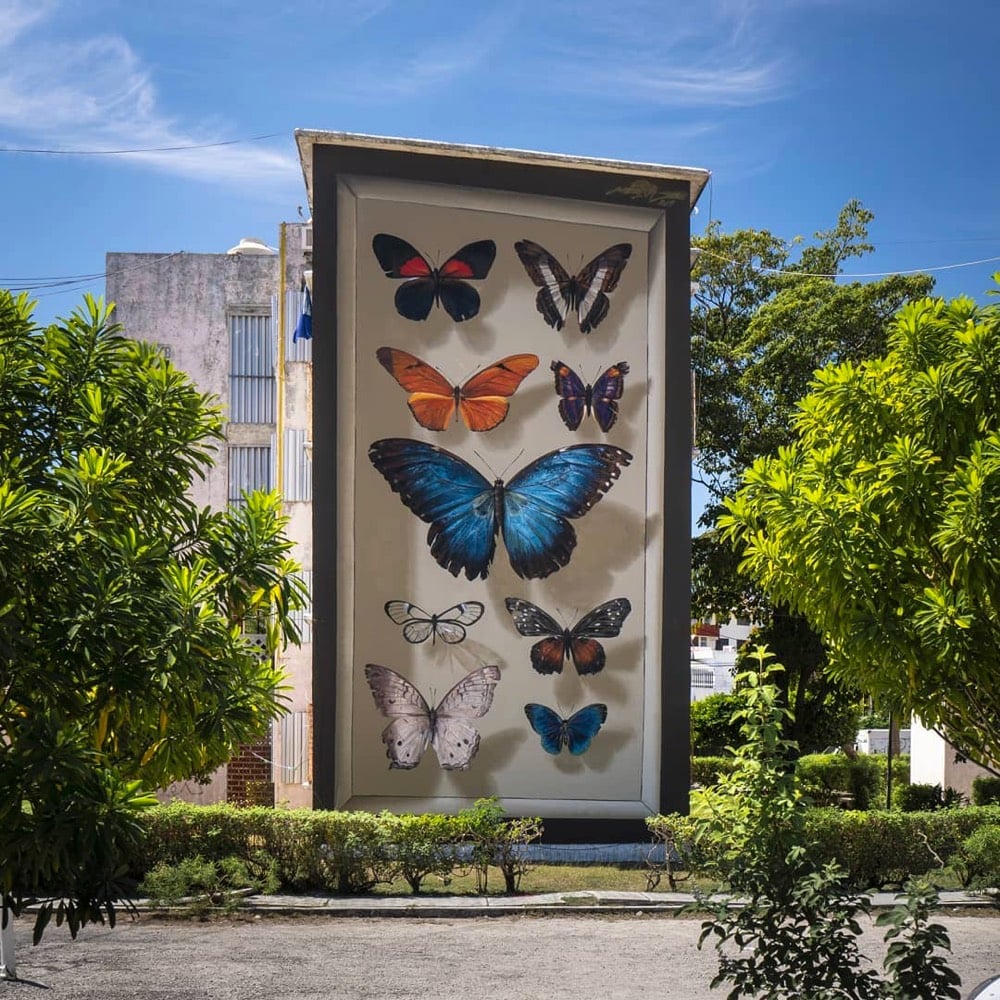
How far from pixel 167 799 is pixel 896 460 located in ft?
58.3

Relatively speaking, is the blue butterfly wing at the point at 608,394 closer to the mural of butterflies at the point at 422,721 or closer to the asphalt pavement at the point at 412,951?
the mural of butterflies at the point at 422,721

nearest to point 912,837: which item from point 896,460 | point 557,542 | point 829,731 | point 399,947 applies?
point 557,542

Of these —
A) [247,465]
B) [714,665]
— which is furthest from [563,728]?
[714,665]

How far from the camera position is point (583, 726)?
20172 mm

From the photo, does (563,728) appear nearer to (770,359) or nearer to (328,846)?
(328,846)

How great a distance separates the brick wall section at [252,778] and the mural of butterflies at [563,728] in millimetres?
6872

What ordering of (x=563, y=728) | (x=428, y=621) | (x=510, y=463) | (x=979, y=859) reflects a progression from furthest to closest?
(x=510, y=463)
(x=563, y=728)
(x=428, y=621)
(x=979, y=859)

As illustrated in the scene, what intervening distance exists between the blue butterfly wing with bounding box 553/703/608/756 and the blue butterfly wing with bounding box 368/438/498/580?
2.69 metres

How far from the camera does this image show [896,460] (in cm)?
976

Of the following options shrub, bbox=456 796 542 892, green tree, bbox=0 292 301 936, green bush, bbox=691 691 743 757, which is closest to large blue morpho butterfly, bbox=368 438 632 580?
shrub, bbox=456 796 542 892

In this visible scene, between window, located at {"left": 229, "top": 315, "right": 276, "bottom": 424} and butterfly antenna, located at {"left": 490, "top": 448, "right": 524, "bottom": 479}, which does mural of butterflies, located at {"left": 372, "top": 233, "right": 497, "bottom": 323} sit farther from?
window, located at {"left": 229, "top": 315, "right": 276, "bottom": 424}

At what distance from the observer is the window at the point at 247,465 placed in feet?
90.2

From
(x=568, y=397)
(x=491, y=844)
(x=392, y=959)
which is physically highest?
(x=568, y=397)

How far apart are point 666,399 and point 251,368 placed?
10.4m
